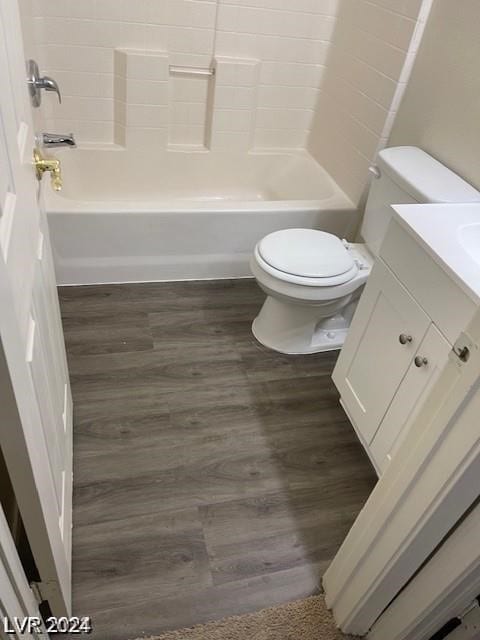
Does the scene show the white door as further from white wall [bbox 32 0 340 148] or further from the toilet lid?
white wall [bbox 32 0 340 148]

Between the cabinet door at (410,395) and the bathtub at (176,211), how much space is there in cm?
120

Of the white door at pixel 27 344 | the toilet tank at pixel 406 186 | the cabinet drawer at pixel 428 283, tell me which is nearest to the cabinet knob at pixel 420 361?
the cabinet drawer at pixel 428 283

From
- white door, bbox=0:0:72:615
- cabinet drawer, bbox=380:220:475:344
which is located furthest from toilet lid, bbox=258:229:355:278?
white door, bbox=0:0:72:615

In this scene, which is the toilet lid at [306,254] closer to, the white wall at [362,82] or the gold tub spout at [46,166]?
the white wall at [362,82]

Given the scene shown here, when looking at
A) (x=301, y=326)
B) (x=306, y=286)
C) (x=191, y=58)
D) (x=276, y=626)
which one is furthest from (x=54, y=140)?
(x=191, y=58)

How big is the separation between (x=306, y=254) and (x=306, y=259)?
0.11 feet

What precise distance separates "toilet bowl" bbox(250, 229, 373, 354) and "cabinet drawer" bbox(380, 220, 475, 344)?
0.40m

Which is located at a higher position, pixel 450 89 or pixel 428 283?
pixel 450 89

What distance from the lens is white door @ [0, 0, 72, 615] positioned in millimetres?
735

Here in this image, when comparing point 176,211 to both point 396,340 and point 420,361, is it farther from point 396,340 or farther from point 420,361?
point 420,361

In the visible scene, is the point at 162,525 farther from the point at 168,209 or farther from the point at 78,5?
the point at 78,5

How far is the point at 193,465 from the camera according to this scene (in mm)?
1647

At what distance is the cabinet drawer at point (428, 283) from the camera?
121 cm

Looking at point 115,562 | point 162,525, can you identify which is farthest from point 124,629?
point 162,525
